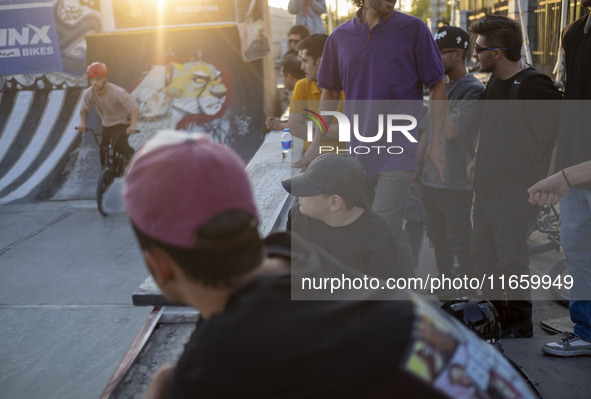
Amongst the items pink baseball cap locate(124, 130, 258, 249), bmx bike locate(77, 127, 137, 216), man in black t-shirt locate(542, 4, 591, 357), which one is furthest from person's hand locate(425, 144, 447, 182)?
bmx bike locate(77, 127, 137, 216)

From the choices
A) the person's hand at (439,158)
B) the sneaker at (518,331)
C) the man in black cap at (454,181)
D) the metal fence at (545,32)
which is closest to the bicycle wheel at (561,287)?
the man in black cap at (454,181)

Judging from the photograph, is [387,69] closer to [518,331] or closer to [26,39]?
[518,331]

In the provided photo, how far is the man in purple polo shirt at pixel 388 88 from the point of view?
3355mm

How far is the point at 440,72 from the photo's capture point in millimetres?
3412

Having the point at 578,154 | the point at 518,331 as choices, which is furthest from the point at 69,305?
the point at 578,154

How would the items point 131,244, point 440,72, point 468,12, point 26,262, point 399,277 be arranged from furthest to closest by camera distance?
point 468,12, point 131,244, point 26,262, point 440,72, point 399,277

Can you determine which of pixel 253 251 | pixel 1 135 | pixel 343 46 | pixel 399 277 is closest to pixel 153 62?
pixel 1 135

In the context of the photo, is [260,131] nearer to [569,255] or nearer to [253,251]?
[569,255]

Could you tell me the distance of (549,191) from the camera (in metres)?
2.66

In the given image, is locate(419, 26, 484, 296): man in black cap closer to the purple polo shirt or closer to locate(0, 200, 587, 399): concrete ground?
the purple polo shirt

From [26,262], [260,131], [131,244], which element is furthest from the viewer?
[260,131]

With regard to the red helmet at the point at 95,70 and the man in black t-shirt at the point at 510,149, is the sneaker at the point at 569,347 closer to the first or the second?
the man in black t-shirt at the point at 510,149

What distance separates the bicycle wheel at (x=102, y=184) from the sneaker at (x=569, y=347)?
655 centimetres

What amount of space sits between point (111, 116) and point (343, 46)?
20.7 feet
